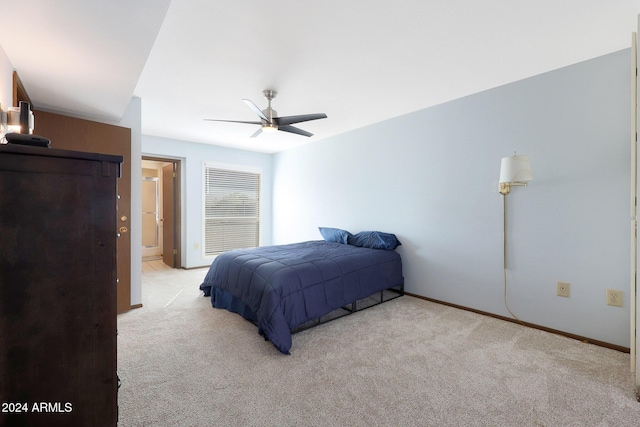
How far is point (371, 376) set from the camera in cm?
185

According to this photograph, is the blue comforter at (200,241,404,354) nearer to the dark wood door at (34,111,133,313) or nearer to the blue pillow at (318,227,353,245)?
the blue pillow at (318,227,353,245)

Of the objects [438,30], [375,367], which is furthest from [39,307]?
[438,30]

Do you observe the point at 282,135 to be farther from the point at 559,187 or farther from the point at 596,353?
the point at 596,353

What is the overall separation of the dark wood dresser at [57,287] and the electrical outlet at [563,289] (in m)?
3.23

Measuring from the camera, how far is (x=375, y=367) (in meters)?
1.96

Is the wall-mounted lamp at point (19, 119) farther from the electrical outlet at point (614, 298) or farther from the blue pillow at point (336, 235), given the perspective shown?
the electrical outlet at point (614, 298)

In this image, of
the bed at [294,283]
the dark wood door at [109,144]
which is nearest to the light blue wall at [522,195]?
the bed at [294,283]

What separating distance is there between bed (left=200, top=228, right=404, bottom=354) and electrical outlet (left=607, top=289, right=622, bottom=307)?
1.83 metres

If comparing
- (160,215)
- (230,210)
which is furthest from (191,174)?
(160,215)

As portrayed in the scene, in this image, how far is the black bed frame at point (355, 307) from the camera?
265cm

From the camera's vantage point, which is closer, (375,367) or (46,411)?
(46,411)

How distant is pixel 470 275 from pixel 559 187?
1.17m

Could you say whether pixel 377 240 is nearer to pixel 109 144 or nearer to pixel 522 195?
pixel 522 195

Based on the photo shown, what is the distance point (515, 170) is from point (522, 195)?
33 centimetres
